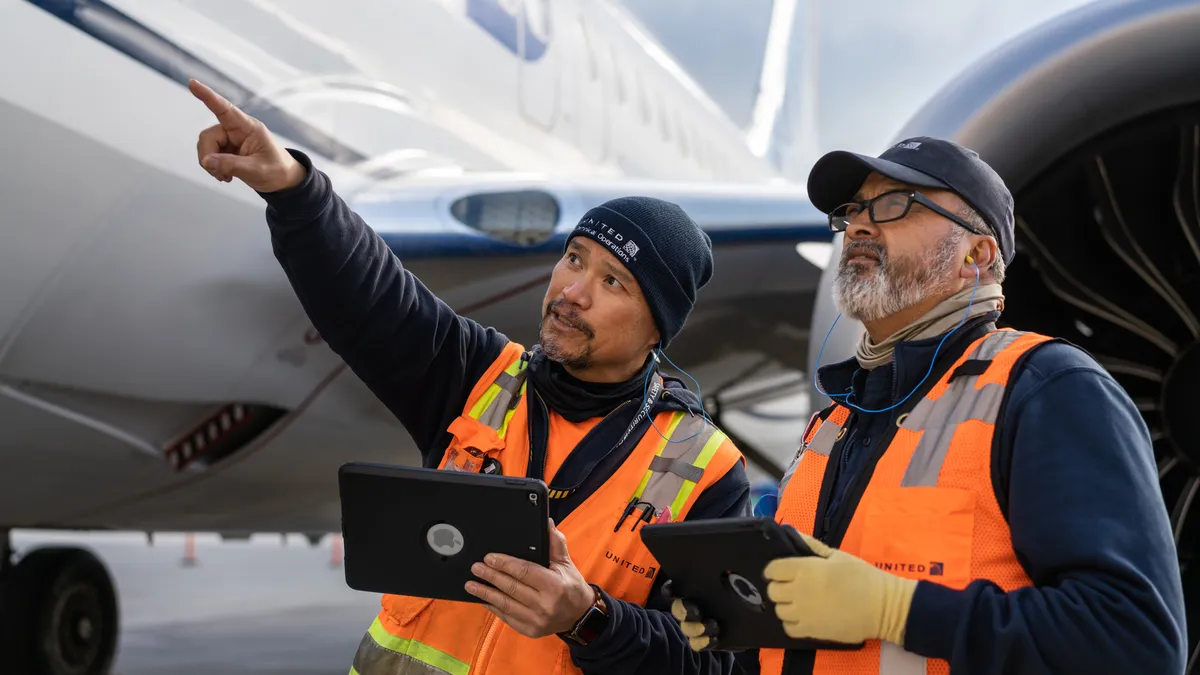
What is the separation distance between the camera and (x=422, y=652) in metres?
1.43

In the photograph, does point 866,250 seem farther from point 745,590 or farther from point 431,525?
point 431,525

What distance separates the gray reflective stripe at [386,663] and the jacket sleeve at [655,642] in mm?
191

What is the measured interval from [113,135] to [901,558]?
7.80ft

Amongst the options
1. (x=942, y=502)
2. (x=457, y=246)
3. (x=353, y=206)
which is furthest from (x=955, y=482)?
(x=353, y=206)

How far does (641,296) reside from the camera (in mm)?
1629

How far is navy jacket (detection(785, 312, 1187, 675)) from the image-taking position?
0.96 meters

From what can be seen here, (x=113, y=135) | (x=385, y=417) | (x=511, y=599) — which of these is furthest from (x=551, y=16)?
(x=511, y=599)

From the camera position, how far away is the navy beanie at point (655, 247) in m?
1.60

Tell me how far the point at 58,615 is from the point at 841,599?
4401 mm

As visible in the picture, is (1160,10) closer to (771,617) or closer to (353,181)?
(771,617)

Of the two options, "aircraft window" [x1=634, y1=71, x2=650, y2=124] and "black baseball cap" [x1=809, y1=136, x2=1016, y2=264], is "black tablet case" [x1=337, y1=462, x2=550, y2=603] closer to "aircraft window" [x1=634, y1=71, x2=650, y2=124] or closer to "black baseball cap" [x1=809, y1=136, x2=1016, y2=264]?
"black baseball cap" [x1=809, y1=136, x2=1016, y2=264]

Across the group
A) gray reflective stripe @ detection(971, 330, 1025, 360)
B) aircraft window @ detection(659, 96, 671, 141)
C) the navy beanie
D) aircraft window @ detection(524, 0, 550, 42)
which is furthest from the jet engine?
aircraft window @ detection(659, 96, 671, 141)

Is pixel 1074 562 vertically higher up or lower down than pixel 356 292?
lower down

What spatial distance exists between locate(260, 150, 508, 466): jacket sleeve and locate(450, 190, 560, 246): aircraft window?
1.88 m
